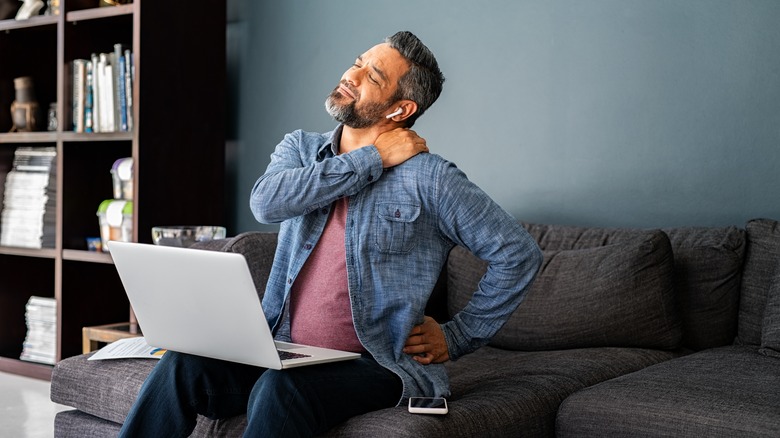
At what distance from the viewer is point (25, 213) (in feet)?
12.5

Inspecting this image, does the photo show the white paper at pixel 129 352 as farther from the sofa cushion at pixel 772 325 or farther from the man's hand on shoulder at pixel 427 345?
the sofa cushion at pixel 772 325

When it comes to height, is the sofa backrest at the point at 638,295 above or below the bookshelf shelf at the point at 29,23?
below

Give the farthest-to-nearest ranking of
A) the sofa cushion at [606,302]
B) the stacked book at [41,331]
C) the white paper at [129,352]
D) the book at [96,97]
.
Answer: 1. the stacked book at [41,331]
2. the book at [96,97]
3. the sofa cushion at [606,302]
4. the white paper at [129,352]

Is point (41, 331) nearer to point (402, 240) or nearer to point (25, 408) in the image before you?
point (25, 408)

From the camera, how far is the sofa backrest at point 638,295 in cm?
239

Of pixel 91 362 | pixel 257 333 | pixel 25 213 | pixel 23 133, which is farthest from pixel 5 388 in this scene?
pixel 257 333

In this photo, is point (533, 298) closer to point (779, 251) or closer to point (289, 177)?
point (779, 251)

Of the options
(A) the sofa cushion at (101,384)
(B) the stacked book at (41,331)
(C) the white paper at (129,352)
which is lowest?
(B) the stacked book at (41,331)

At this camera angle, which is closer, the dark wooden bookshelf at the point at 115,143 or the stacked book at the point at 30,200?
the dark wooden bookshelf at the point at 115,143

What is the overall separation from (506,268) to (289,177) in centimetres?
48

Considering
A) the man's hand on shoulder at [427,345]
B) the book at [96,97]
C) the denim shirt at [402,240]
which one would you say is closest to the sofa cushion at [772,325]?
the denim shirt at [402,240]

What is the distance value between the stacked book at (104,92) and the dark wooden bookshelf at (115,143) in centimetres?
5

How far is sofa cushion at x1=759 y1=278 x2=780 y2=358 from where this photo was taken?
2.25 metres

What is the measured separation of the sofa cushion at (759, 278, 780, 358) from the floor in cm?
219
